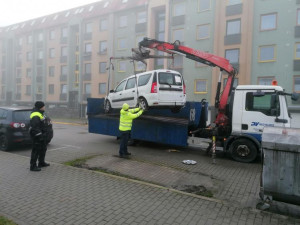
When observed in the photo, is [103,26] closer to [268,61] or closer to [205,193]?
[268,61]

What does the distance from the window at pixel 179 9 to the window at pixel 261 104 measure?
2004cm

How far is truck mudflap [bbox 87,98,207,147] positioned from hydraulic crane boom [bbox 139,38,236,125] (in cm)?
73

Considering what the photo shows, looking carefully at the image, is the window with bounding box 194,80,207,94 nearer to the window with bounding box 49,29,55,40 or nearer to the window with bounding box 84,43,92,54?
the window with bounding box 84,43,92,54

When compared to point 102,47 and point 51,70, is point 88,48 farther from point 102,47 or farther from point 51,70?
point 51,70

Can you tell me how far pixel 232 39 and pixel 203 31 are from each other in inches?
120

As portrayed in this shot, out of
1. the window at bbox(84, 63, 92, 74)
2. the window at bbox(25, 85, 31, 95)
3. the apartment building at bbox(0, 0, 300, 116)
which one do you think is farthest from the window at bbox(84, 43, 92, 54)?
the window at bbox(25, 85, 31, 95)

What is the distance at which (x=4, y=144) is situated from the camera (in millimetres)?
8828

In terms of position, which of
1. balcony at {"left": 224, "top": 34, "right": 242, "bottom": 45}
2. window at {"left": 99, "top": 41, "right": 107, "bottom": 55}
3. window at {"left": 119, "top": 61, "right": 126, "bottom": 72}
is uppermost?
window at {"left": 99, "top": 41, "right": 107, "bottom": 55}

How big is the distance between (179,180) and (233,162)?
283 cm

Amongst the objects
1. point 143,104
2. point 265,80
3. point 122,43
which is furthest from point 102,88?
point 143,104

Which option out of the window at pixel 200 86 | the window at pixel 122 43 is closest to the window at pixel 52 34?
the window at pixel 122 43

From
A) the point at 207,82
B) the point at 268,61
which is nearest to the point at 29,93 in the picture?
the point at 207,82

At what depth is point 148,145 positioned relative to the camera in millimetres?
10273

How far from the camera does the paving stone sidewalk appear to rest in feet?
12.3
